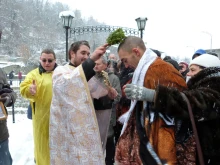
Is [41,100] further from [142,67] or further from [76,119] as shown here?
[142,67]

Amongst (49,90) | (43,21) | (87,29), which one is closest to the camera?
(49,90)

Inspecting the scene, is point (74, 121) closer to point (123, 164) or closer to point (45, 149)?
point (123, 164)

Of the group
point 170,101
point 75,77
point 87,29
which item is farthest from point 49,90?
point 87,29

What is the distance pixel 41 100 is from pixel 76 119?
1.13m

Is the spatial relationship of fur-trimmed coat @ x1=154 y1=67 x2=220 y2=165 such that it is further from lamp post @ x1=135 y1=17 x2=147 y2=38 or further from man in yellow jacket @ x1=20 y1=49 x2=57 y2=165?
lamp post @ x1=135 y1=17 x2=147 y2=38

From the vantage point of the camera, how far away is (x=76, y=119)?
2.62m

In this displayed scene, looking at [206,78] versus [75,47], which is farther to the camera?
[75,47]

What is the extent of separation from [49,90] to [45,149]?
742 mm

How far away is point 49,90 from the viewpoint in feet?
11.7

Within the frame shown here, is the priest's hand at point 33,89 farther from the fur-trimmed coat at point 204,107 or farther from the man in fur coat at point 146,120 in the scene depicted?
the fur-trimmed coat at point 204,107

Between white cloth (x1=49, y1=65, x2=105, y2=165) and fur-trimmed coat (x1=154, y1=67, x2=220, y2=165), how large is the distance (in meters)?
0.77

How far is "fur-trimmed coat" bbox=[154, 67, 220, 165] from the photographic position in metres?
2.10

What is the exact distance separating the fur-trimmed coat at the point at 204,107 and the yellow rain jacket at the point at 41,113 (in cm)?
183

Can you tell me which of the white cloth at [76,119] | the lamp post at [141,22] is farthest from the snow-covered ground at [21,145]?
the lamp post at [141,22]
